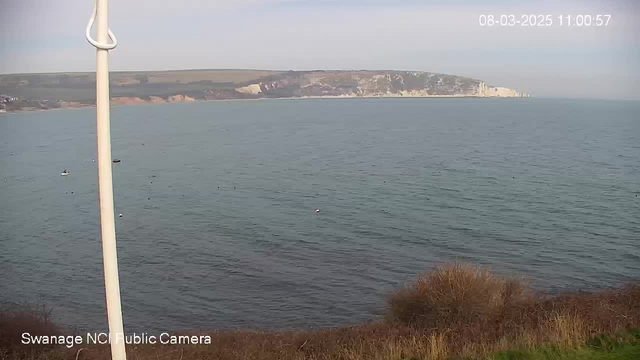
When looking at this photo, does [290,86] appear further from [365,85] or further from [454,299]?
[454,299]

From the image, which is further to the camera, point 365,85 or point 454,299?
point 365,85

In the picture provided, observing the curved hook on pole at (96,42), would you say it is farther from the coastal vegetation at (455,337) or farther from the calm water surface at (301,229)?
the calm water surface at (301,229)

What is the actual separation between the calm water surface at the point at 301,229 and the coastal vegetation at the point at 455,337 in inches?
205

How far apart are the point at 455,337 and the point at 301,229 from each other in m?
20.1

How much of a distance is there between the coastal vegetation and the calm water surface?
5.20 meters

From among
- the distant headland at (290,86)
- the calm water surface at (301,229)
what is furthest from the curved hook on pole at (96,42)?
the distant headland at (290,86)

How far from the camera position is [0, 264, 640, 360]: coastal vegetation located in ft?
25.4

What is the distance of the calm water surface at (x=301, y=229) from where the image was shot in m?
20.5

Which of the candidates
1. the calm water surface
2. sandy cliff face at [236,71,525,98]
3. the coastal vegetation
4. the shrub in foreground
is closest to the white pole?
the coastal vegetation

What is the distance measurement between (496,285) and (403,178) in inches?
1089

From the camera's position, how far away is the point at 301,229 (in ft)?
95.1

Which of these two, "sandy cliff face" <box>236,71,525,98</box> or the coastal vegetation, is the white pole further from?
"sandy cliff face" <box>236,71,525,98</box>

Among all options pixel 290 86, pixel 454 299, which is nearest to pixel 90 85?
pixel 454 299

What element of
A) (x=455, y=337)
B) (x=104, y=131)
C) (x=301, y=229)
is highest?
(x=104, y=131)
